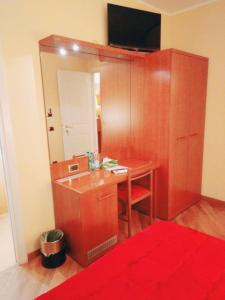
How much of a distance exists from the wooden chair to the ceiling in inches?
81.7

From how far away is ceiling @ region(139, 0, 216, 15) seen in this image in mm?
2797

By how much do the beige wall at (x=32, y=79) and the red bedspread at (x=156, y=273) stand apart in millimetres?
1035

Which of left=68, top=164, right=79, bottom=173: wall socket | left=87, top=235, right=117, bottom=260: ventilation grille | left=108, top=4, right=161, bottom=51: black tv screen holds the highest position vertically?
left=108, top=4, right=161, bottom=51: black tv screen

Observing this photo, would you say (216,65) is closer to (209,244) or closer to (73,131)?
(73,131)

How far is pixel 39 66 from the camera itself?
1.98 metres

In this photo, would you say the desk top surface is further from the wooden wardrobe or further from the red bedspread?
the red bedspread

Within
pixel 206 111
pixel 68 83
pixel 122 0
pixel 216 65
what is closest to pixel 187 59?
pixel 216 65

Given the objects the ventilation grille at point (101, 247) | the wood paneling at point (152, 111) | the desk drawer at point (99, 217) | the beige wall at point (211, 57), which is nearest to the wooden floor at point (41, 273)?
the ventilation grille at point (101, 247)

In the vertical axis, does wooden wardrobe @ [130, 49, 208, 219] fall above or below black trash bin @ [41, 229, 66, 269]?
above

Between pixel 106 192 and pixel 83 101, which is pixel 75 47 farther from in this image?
pixel 106 192

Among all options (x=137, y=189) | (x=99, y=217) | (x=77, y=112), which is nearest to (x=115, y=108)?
(x=77, y=112)

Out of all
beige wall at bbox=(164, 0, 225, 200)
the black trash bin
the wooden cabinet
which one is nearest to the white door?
the wooden cabinet

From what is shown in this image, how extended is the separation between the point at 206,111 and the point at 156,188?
129 cm

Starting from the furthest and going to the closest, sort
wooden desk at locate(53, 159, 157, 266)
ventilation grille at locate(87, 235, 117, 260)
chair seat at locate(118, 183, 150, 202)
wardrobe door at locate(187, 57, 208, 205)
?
wardrobe door at locate(187, 57, 208, 205) → chair seat at locate(118, 183, 150, 202) → ventilation grille at locate(87, 235, 117, 260) → wooden desk at locate(53, 159, 157, 266)
